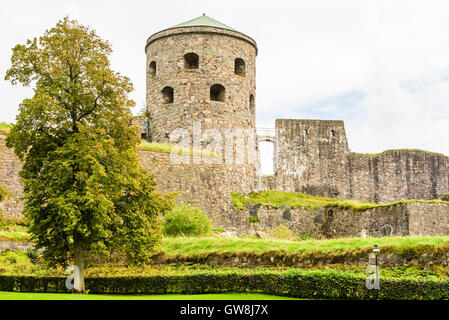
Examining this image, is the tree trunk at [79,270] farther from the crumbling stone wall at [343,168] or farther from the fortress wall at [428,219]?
the crumbling stone wall at [343,168]

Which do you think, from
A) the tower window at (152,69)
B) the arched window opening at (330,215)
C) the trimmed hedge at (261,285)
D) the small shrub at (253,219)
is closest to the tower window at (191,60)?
the tower window at (152,69)

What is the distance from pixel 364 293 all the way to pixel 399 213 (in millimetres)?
11217

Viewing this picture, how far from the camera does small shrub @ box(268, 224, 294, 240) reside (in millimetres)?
25141

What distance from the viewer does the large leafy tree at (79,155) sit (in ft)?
48.9

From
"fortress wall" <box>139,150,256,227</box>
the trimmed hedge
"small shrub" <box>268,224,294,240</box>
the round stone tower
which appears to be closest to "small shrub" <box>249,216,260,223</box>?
"small shrub" <box>268,224,294,240</box>

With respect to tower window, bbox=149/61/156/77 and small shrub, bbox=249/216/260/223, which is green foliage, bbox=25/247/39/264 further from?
tower window, bbox=149/61/156/77

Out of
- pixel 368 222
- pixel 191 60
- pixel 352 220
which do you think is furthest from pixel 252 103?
pixel 368 222

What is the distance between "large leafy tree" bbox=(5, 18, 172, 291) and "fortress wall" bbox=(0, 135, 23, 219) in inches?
238

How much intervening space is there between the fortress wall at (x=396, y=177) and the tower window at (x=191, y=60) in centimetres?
1213

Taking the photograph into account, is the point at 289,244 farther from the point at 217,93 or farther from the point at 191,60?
the point at 191,60

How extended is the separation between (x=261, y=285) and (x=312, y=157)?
853 inches
